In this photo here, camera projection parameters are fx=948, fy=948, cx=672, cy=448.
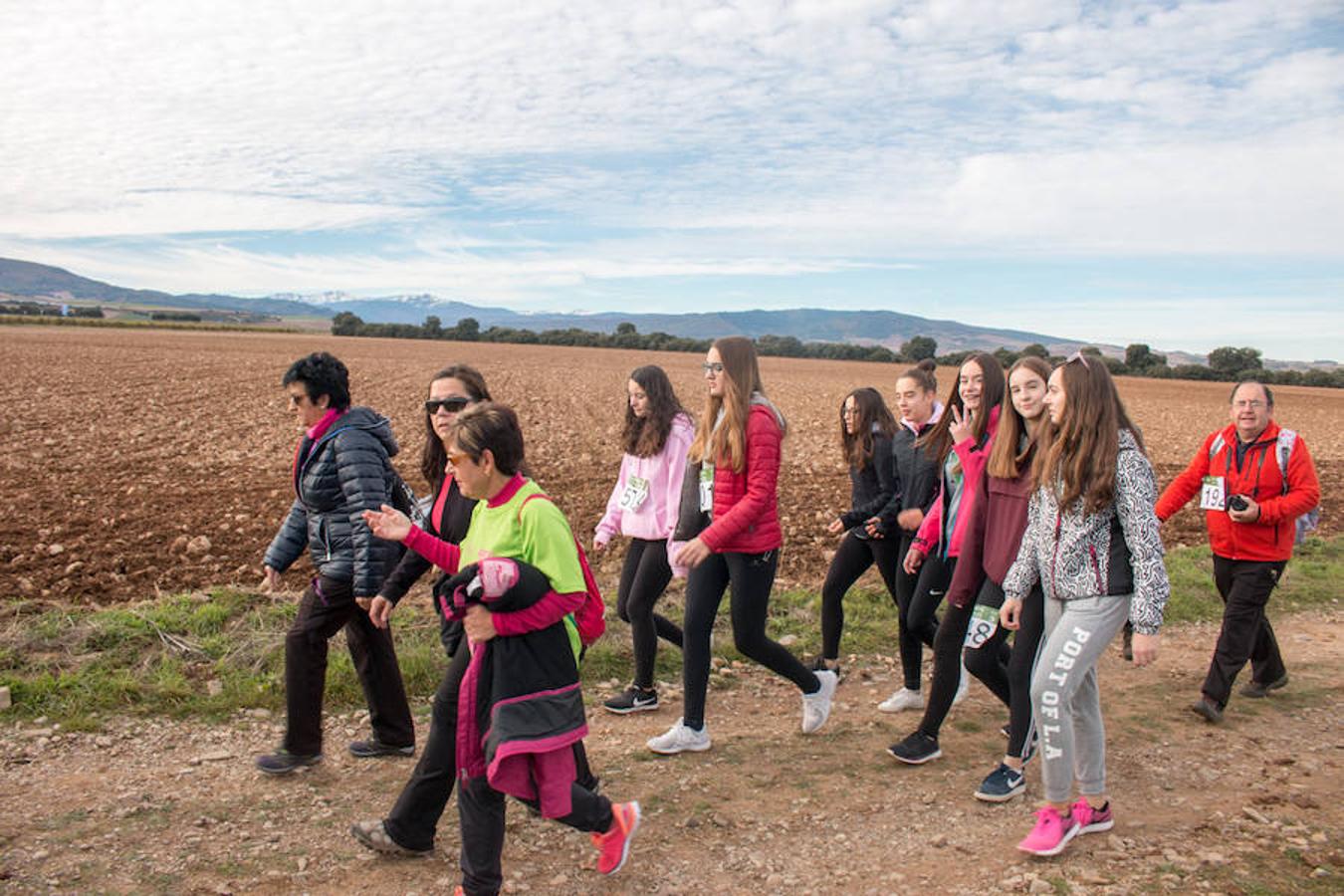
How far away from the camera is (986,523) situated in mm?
4488

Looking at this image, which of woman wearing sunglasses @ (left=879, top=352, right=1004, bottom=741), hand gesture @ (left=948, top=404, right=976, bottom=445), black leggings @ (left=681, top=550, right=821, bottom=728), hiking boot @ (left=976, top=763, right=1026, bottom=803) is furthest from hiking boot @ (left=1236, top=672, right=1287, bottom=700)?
black leggings @ (left=681, top=550, right=821, bottom=728)

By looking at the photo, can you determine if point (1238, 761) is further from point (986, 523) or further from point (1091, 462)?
point (1091, 462)

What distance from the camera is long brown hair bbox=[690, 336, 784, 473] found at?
4645 mm

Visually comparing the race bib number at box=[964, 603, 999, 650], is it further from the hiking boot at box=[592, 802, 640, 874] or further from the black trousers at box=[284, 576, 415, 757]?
the black trousers at box=[284, 576, 415, 757]

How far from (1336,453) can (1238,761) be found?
23172 mm

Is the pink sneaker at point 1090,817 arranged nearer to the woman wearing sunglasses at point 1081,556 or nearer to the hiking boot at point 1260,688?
the woman wearing sunglasses at point 1081,556

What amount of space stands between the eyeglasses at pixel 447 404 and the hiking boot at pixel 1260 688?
526 cm

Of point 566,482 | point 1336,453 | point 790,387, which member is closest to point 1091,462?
point 566,482

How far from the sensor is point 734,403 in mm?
4680

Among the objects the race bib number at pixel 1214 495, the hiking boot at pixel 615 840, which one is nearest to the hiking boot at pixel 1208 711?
the race bib number at pixel 1214 495

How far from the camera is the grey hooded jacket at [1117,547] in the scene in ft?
12.0

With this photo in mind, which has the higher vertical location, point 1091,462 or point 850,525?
point 1091,462

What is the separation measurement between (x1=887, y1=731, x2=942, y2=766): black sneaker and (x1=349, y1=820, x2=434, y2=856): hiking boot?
237 cm

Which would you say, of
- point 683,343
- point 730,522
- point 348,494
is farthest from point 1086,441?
point 683,343
